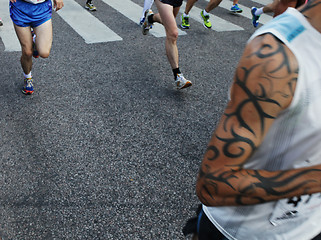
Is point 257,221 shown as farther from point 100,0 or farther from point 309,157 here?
point 100,0

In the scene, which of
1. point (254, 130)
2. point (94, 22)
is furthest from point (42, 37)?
point (254, 130)

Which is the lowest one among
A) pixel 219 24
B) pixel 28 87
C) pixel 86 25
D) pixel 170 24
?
pixel 86 25

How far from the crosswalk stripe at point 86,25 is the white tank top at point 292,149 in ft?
17.9

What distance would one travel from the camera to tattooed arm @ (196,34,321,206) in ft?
3.23

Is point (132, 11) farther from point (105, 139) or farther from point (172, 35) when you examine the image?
point (105, 139)

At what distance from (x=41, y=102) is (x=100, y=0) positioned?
5.08 meters

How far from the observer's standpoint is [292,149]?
3.50 feet

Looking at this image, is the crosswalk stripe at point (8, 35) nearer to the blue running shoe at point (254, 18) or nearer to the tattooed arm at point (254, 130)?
the blue running shoe at point (254, 18)

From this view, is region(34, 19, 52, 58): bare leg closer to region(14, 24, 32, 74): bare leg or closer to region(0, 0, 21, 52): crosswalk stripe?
region(14, 24, 32, 74): bare leg

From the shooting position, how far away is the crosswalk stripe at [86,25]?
635 cm

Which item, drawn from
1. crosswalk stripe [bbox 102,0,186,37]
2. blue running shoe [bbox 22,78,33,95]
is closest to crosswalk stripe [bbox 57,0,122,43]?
crosswalk stripe [bbox 102,0,186,37]

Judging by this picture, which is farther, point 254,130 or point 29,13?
point 29,13

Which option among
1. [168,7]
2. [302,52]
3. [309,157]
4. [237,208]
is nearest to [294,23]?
[302,52]

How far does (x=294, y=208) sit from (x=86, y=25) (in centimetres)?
646
